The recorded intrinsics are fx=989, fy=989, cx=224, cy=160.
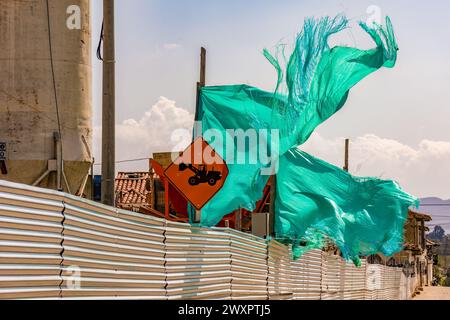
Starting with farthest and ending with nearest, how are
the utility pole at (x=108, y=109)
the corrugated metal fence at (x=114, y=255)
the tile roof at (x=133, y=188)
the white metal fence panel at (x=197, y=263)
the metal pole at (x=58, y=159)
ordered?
the tile roof at (x=133, y=188) → the metal pole at (x=58, y=159) → the utility pole at (x=108, y=109) → the white metal fence panel at (x=197, y=263) → the corrugated metal fence at (x=114, y=255)

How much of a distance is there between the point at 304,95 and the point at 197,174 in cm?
527

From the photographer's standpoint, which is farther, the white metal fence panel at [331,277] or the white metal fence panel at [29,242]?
the white metal fence panel at [331,277]

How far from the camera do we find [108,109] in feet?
54.3

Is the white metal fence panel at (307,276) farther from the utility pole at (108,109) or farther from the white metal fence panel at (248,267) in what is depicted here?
the utility pole at (108,109)

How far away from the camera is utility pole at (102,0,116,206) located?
16359 millimetres

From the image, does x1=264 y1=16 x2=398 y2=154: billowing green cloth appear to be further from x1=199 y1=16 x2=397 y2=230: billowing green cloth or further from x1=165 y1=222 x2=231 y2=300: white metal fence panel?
x1=165 y1=222 x2=231 y2=300: white metal fence panel

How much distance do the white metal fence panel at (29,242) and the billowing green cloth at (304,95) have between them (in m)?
10.5

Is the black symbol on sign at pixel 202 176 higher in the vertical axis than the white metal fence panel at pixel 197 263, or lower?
higher

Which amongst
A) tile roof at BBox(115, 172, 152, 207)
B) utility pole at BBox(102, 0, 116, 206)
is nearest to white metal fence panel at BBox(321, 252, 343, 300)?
utility pole at BBox(102, 0, 116, 206)

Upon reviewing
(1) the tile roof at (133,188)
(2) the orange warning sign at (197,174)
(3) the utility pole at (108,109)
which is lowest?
(2) the orange warning sign at (197,174)

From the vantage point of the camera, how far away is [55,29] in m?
22.7

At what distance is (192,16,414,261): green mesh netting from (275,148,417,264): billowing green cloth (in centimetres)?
3

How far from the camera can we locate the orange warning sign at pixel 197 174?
1384cm

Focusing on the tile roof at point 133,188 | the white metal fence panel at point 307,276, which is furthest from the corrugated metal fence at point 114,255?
the tile roof at point 133,188
